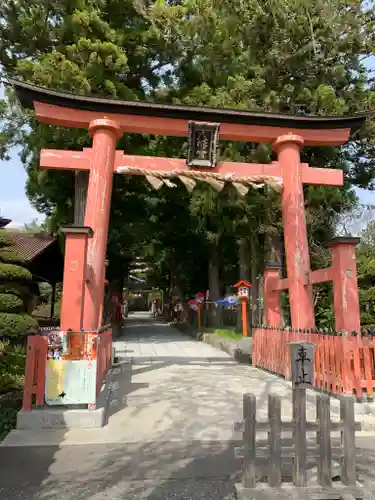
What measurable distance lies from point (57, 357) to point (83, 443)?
1217 millimetres

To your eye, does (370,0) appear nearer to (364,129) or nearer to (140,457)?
(364,129)

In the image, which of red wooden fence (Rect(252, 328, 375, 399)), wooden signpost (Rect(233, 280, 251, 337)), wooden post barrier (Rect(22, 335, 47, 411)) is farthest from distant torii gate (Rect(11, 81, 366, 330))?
wooden signpost (Rect(233, 280, 251, 337))

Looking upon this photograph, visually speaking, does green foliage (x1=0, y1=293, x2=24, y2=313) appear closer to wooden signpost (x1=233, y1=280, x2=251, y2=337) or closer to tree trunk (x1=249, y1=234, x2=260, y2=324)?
tree trunk (x1=249, y1=234, x2=260, y2=324)

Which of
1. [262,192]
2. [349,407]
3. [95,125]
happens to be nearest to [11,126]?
[95,125]

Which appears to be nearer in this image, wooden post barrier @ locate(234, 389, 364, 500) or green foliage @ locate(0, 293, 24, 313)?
wooden post barrier @ locate(234, 389, 364, 500)

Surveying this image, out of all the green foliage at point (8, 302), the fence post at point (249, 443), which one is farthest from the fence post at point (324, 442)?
the green foliage at point (8, 302)

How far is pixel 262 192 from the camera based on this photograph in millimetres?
13430

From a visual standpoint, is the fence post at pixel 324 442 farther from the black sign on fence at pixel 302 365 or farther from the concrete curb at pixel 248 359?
the concrete curb at pixel 248 359

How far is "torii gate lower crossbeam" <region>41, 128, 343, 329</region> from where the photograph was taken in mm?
7727

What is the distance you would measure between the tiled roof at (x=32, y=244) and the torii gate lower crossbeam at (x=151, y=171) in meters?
A: 6.45

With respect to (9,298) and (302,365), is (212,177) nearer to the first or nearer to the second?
(9,298)

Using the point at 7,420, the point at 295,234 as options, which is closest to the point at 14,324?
the point at 7,420

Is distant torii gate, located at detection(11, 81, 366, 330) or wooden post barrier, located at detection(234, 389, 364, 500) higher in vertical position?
distant torii gate, located at detection(11, 81, 366, 330)

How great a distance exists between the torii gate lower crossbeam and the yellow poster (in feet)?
5.52
